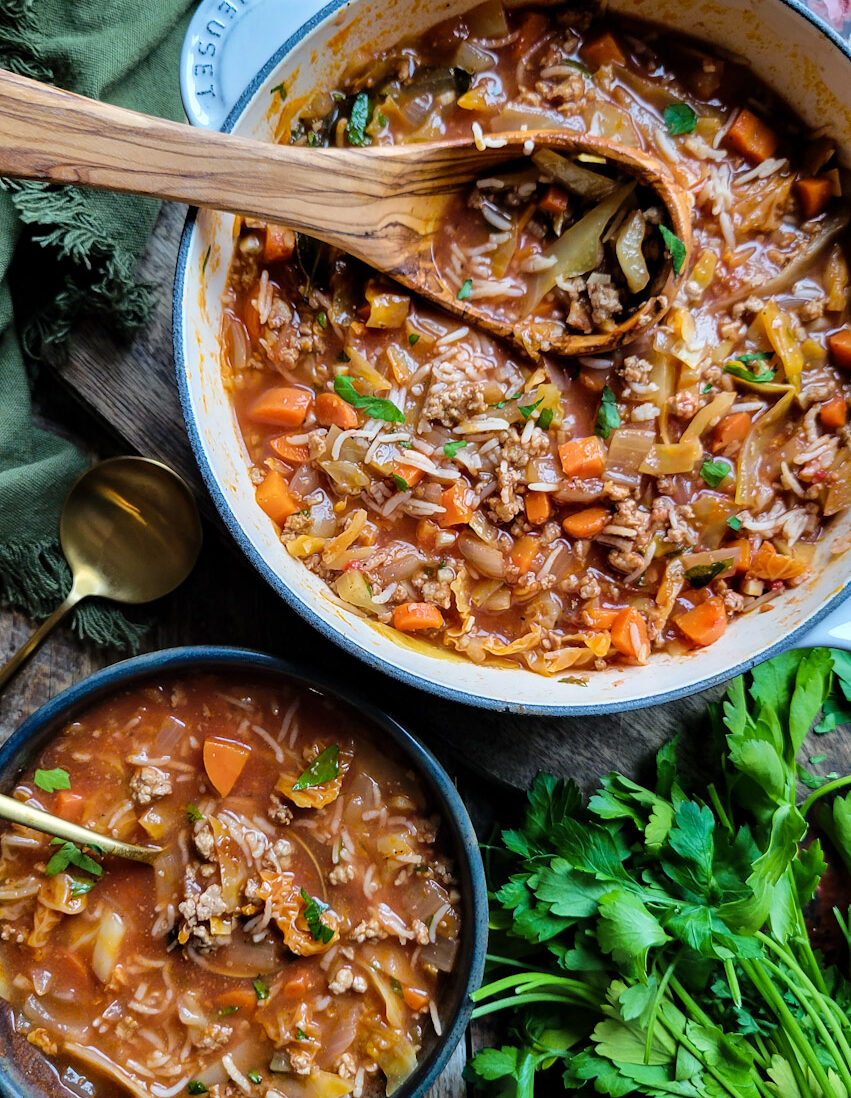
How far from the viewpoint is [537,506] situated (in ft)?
11.5

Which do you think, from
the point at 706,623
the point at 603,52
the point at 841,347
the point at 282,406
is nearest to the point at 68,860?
the point at 282,406

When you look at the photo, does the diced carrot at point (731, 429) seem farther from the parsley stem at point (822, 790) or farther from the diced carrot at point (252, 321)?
the diced carrot at point (252, 321)

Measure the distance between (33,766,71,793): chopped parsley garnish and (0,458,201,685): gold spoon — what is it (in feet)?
1.38

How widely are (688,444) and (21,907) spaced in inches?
117

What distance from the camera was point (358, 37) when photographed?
337 centimetres

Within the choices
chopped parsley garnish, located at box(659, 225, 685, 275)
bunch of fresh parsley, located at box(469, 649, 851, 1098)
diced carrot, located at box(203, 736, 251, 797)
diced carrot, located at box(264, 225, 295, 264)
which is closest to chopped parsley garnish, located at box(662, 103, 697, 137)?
chopped parsley garnish, located at box(659, 225, 685, 275)

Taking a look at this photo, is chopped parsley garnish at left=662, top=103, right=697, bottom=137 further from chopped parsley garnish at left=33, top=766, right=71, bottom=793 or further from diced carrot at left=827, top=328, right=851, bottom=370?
chopped parsley garnish at left=33, top=766, right=71, bottom=793

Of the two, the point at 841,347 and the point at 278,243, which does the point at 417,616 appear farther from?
the point at 841,347

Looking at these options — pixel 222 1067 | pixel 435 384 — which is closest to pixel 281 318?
pixel 435 384

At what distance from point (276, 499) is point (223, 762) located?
39.1 inches

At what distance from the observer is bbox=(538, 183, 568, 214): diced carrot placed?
346 cm

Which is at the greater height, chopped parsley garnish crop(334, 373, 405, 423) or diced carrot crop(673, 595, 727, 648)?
diced carrot crop(673, 595, 727, 648)

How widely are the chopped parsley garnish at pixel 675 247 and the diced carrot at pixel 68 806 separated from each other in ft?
9.43

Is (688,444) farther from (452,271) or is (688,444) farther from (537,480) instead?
(452,271)
